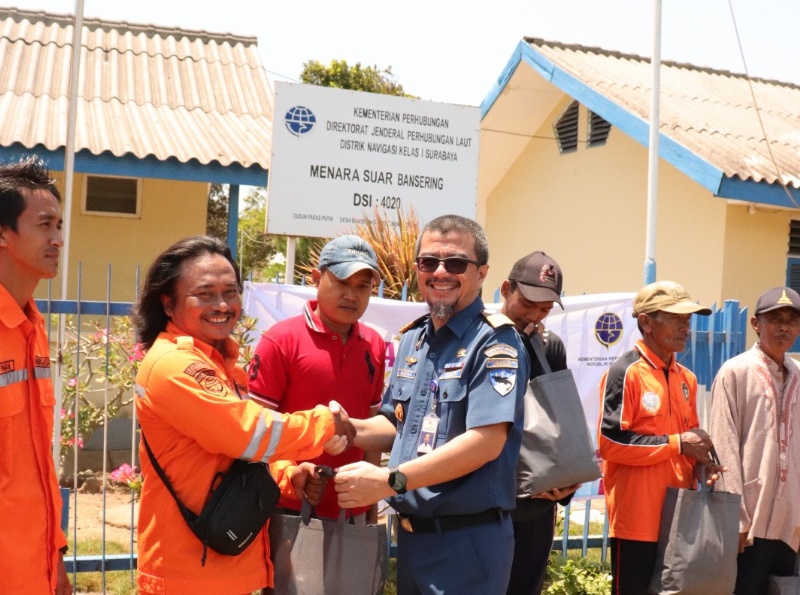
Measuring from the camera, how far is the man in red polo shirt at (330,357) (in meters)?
3.28

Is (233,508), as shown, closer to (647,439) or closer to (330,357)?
(330,357)

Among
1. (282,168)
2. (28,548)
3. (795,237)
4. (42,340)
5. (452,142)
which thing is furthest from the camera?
(795,237)

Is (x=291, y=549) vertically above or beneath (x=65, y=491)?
above

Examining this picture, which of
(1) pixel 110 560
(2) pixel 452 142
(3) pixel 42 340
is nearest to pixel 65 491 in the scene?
(1) pixel 110 560

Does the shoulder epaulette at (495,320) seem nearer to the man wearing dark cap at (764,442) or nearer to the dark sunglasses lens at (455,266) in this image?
the dark sunglasses lens at (455,266)

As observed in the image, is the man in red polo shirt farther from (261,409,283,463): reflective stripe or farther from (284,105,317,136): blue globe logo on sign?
(284,105,317,136): blue globe logo on sign

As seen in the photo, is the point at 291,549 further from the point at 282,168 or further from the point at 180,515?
the point at 282,168

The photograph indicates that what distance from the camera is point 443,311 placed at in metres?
2.93

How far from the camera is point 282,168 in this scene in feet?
21.7

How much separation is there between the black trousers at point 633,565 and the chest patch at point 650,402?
60cm

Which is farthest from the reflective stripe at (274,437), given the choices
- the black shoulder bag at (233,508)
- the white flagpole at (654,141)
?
the white flagpole at (654,141)

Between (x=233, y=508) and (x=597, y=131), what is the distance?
9.96 metres

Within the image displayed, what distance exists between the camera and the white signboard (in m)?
6.61

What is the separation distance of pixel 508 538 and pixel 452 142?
4.92m
